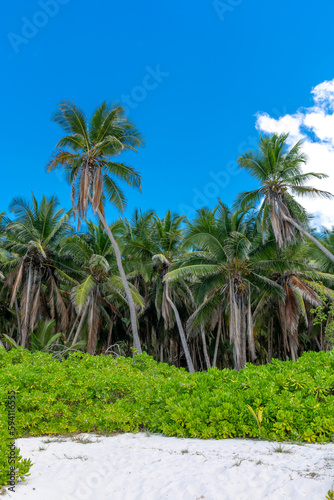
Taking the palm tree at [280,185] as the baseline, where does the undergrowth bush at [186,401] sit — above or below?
below

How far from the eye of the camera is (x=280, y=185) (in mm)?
18438

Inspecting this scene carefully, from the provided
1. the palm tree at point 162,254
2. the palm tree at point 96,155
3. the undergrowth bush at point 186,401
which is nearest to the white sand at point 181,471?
the undergrowth bush at point 186,401

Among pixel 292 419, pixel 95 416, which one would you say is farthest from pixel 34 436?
pixel 292 419

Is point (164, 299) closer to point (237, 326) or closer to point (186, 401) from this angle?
point (237, 326)

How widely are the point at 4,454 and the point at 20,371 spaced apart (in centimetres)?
439

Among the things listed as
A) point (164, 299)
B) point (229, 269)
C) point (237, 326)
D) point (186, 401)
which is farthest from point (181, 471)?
point (164, 299)

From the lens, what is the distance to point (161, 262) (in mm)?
22266

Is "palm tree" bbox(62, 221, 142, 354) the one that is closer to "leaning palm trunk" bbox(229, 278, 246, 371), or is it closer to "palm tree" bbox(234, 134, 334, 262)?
"leaning palm trunk" bbox(229, 278, 246, 371)

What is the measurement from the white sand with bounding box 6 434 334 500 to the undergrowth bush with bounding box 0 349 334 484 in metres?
0.33

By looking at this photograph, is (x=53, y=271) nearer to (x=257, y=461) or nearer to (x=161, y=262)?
(x=161, y=262)

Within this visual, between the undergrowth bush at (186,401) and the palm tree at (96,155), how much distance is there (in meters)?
9.29

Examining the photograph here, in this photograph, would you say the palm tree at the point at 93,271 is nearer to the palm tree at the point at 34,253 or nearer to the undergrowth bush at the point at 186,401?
the palm tree at the point at 34,253

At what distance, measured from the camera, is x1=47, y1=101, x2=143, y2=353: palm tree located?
17.7 metres

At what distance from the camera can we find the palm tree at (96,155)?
17.7m
